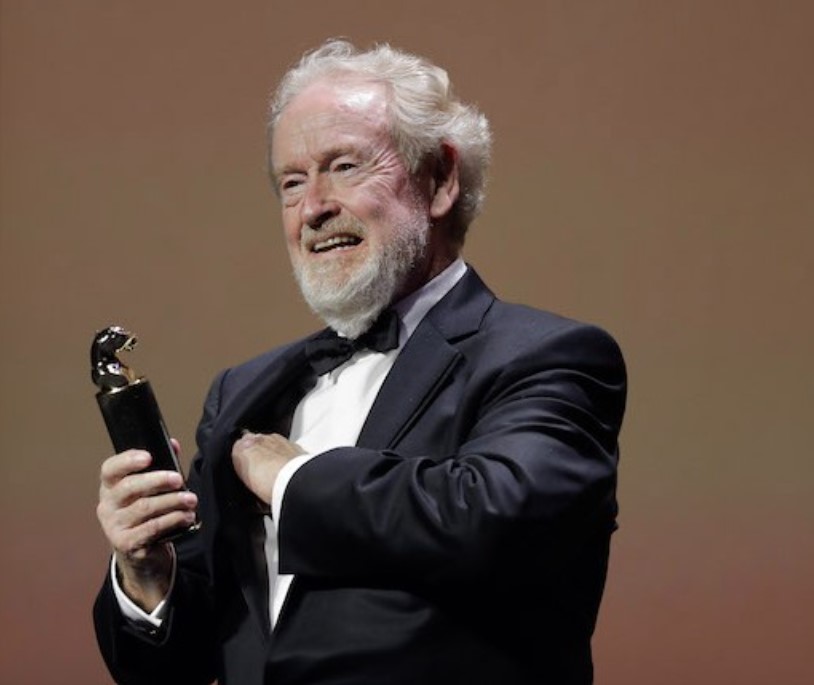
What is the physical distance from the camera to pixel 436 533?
164 cm

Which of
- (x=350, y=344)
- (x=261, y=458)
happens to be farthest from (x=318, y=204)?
(x=261, y=458)

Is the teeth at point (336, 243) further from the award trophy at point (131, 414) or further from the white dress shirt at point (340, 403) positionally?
the award trophy at point (131, 414)

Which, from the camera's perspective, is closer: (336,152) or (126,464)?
(126,464)

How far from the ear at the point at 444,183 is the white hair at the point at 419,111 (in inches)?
0.4

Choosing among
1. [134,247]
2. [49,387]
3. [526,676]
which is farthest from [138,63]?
[526,676]

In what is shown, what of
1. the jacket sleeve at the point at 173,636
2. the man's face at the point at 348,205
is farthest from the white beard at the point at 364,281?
the jacket sleeve at the point at 173,636

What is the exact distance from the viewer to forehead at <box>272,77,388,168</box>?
1998 mm

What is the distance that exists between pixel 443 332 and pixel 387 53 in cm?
41

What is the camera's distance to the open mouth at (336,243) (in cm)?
199

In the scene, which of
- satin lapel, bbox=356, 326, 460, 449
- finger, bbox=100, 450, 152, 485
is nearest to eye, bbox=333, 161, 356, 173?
satin lapel, bbox=356, 326, 460, 449

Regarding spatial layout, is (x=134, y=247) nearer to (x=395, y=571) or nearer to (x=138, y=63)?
(x=138, y=63)

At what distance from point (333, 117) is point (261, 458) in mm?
465

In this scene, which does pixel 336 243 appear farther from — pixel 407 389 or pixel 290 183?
pixel 407 389

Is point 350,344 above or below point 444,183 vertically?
below
